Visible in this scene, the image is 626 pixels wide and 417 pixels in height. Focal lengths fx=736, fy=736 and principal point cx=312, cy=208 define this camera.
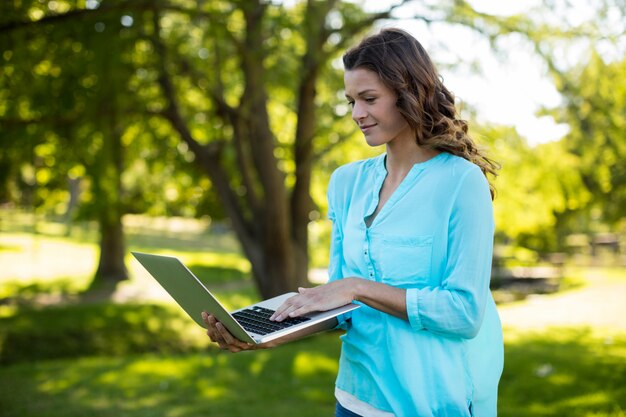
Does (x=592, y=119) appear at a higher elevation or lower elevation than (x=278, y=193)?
higher

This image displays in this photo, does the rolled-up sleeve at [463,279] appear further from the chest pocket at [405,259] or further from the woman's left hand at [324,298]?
the woman's left hand at [324,298]

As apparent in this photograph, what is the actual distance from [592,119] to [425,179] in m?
8.25

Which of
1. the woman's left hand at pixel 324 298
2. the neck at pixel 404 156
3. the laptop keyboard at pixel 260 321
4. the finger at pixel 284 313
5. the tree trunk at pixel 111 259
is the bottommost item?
the tree trunk at pixel 111 259

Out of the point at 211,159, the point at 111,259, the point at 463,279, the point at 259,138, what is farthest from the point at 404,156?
the point at 111,259

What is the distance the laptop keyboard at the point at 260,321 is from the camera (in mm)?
2148

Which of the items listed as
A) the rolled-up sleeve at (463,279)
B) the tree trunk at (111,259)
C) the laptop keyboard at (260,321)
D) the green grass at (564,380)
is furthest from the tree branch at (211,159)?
the tree trunk at (111,259)

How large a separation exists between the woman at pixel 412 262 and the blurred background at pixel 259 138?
4.09m

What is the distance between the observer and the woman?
2.01m

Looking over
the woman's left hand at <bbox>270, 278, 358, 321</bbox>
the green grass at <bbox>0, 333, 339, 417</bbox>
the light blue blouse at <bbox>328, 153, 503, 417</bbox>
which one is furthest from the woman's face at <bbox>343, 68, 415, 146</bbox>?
the green grass at <bbox>0, 333, 339, 417</bbox>

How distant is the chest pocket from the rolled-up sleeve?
7 cm

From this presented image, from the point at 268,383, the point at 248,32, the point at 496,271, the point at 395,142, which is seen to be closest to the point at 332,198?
the point at 395,142

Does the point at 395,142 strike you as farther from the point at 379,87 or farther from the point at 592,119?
the point at 592,119

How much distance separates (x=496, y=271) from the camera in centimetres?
2572

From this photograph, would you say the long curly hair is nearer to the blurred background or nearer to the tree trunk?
the blurred background
